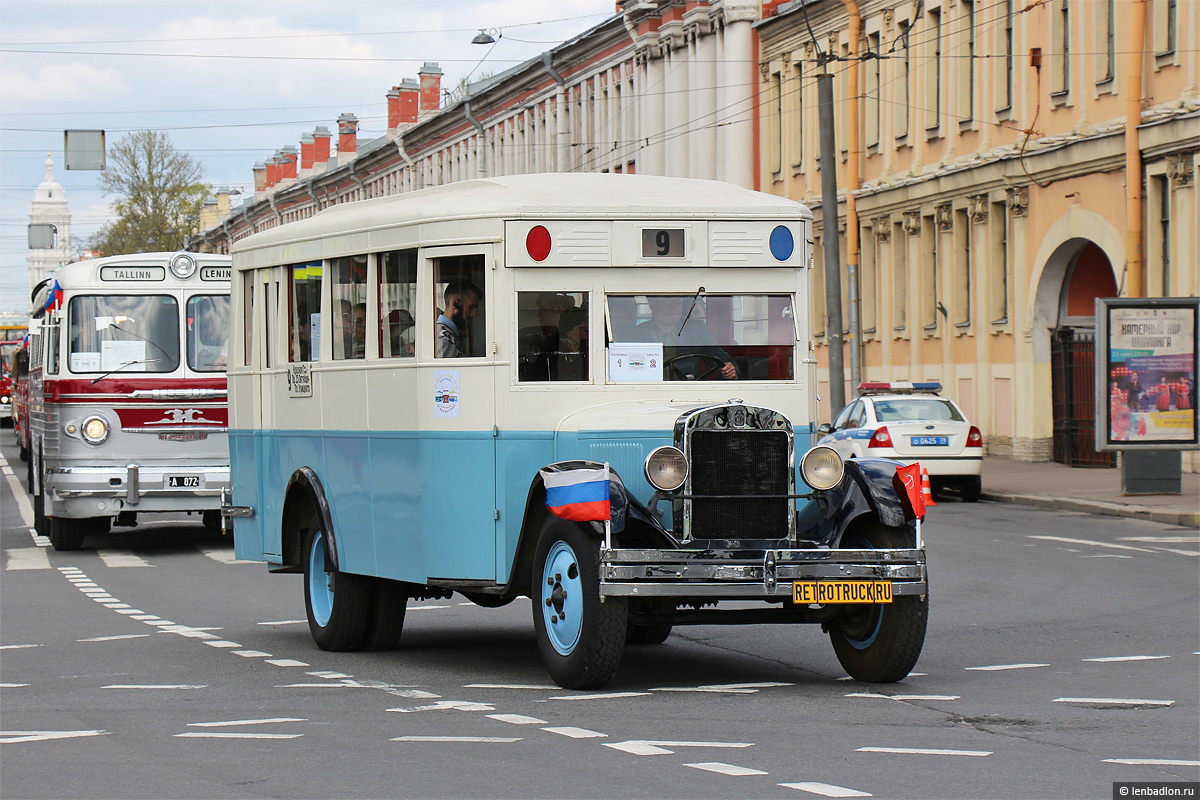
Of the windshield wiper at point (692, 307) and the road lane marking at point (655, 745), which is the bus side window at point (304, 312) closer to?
the windshield wiper at point (692, 307)

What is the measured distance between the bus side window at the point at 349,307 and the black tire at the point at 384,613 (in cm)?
142

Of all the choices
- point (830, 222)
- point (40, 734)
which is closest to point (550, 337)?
point (40, 734)

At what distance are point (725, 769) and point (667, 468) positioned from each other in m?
2.56

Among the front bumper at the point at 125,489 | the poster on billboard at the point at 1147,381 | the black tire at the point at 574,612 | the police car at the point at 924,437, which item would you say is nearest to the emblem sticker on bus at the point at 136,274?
the front bumper at the point at 125,489

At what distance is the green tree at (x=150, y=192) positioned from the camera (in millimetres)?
111688

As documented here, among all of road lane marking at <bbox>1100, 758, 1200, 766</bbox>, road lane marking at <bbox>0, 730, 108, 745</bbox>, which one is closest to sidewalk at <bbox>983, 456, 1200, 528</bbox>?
road lane marking at <bbox>1100, 758, 1200, 766</bbox>

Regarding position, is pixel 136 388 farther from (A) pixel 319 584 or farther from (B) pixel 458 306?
(B) pixel 458 306

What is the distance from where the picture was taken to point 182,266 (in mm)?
22094

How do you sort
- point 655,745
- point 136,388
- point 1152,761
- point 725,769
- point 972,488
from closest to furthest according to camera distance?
point 725,769 → point 1152,761 → point 655,745 → point 136,388 → point 972,488

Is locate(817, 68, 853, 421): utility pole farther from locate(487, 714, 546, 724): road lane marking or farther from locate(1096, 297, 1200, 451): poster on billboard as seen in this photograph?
locate(487, 714, 546, 724): road lane marking

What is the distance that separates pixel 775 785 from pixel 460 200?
4657 millimetres

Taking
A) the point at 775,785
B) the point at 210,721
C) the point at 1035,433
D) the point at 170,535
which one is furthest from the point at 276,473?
the point at 1035,433

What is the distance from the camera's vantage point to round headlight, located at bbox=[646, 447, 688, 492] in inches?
394

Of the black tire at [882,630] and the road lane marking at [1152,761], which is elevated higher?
the black tire at [882,630]
